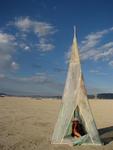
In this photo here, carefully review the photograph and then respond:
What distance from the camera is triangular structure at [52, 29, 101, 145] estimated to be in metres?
13.6

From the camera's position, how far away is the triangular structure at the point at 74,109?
13.6 metres

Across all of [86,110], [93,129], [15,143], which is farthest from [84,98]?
[15,143]

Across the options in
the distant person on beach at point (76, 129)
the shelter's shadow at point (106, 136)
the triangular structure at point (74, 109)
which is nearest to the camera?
the triangular structure at point (74, 109)

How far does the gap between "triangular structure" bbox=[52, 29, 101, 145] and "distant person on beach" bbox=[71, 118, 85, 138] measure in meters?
0.35

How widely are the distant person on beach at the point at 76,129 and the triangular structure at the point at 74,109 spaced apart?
350 millimetres

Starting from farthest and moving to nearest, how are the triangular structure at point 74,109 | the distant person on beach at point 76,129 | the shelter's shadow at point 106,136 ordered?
the shelter's shadow at point 106,136
the distant person on beach at point 76,129
the triangular structure at point 74,109

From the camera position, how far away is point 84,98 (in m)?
13.8

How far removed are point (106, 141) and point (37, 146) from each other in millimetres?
3855

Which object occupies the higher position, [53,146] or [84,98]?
[84,98]

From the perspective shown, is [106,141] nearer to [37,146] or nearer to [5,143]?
[37,146]

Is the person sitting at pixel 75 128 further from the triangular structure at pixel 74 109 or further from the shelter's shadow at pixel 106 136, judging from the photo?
the shelter's shadow at pixel 106 136

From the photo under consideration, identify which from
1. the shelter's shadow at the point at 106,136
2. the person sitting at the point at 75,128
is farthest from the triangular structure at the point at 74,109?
the shelter's shadow at the point at 106,136

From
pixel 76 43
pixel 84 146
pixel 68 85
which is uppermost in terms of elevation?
pixel 76 43

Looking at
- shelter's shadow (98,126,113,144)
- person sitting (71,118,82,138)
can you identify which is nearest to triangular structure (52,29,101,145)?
person sitting (71,118,82,138)
